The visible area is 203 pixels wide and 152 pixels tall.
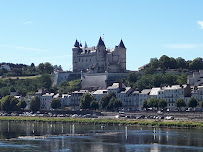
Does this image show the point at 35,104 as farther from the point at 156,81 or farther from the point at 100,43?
the point at 100,43

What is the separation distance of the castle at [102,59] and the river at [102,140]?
61082mm

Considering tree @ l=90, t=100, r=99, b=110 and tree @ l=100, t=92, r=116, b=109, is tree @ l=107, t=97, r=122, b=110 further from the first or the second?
tree @ l=90, t=100, r=99, b=110

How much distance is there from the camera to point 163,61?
12788 centimetres

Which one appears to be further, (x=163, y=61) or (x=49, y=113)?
(x=163, y=61)

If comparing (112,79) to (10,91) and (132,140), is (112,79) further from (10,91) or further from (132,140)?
(132,140)

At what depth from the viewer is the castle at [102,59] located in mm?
130250

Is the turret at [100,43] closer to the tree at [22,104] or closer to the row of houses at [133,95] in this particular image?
the row of houses at [133,95]

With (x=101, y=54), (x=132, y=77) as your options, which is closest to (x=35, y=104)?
(x=132, y=77)

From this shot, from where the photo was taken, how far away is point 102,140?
56.0m

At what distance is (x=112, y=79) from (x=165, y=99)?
32.8 m

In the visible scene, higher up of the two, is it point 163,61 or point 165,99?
point 163,61

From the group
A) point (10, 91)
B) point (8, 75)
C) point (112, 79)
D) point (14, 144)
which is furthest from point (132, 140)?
point (8, 75)

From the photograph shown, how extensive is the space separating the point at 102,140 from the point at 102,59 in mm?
78217

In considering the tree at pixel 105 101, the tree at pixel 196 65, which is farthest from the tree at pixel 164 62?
the tree at pixel 105 101
